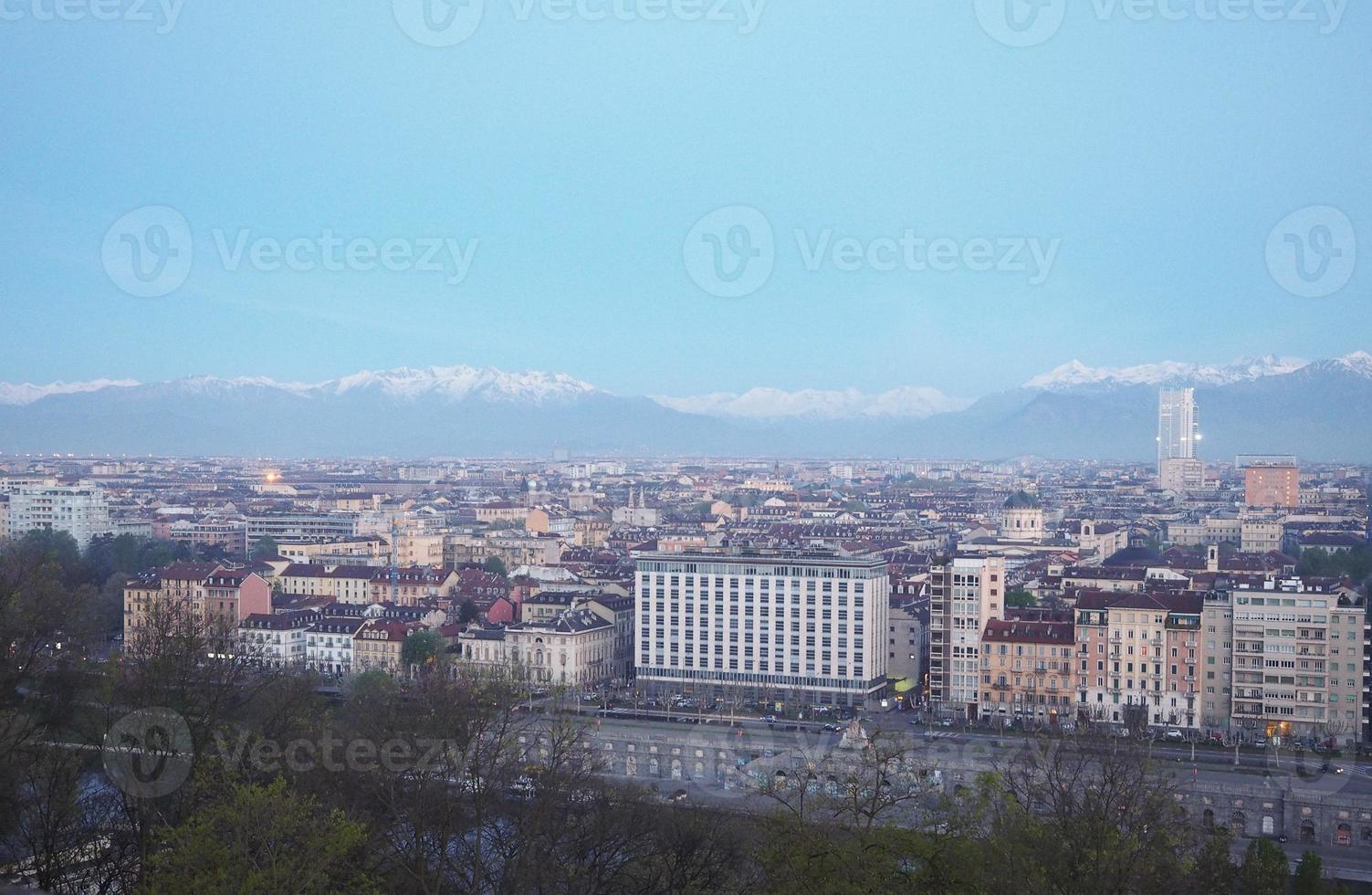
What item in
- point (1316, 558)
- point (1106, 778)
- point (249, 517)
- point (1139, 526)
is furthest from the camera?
point (1139, 526)

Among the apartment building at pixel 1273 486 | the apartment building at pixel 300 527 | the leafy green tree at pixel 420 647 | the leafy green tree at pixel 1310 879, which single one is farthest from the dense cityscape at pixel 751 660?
the apartment building at pixel 1273 486

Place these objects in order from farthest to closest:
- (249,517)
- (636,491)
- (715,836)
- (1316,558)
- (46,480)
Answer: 1. (636,491)
2. (46,480)
3. (249,517)
4. (1316,558)
5. (715,836)

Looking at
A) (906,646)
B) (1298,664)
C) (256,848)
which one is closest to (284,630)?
(906,646)

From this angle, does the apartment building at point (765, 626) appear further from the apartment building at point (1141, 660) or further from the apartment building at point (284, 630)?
A: the apartment building at point (284, 630)

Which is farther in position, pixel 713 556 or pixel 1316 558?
pixel 1316 558

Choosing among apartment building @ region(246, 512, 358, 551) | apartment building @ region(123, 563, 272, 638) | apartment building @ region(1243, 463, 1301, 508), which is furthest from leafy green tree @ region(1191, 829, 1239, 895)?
apartment building @ region(1243, 463, 1301, 508)

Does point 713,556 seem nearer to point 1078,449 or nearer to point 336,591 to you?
point 336,591

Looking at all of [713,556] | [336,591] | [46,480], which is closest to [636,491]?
[46,480]
